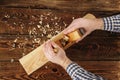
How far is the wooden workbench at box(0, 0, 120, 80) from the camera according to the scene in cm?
147

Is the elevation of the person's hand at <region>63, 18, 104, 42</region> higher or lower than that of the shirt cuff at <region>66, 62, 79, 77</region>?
higher

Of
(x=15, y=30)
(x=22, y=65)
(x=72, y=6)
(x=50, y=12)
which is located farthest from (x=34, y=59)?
(x=72, y=6)

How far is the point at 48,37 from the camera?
60.4 inches

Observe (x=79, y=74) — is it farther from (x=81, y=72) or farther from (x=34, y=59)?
(x=34, y=59)

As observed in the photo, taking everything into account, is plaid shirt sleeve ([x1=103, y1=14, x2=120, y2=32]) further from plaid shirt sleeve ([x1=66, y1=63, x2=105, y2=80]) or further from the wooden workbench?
plaid shirt sleeve ([x1=66, y1=63, x2=105, y2=80])

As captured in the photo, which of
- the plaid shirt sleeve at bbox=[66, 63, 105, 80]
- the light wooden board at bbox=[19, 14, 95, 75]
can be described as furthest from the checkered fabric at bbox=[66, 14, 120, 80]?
the light wooden board at bbox=[19, 14, 95, 75]

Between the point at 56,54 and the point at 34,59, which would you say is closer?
the point at 56,54

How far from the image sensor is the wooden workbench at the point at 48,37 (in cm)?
147

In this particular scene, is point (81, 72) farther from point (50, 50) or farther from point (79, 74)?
point (50, 50)

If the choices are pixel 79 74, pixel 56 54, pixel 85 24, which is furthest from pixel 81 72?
pixel 85 24

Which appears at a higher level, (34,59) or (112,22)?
(112,22)

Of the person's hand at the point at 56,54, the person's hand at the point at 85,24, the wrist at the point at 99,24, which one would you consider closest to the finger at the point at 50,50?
the person's hand at the point at 56,54

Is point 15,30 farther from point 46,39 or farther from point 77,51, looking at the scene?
point 77,51

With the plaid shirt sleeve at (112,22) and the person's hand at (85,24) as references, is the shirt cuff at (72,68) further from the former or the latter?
the plaid shirt sleeve at (112,22)
